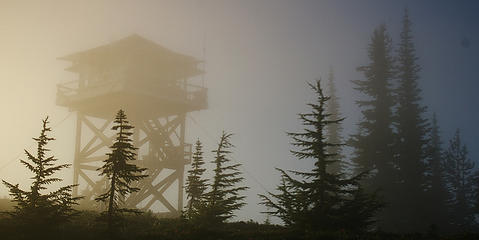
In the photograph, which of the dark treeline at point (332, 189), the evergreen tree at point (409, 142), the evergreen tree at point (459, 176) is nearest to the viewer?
the dark treeline at point (332, 189)

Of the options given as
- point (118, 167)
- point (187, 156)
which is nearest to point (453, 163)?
point (187, 156)

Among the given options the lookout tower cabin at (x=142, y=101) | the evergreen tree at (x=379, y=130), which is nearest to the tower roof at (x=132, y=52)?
the lookout tower cabin at (x=142, y=101)

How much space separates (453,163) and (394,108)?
34.7ft

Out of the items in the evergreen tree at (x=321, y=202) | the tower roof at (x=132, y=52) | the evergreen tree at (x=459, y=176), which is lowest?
the evergreen tree at (x=321, y=202)

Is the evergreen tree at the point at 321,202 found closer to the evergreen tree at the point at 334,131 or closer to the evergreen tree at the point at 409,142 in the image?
the evergreen tree at the point at 409,142

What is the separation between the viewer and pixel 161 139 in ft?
134

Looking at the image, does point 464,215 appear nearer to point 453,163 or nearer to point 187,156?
point 453,163

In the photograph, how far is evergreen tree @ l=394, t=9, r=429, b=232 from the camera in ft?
117

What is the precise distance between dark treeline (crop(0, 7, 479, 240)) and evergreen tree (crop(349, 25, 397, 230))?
0.08 meters

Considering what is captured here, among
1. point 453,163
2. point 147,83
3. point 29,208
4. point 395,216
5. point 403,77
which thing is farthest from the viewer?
point 453,163

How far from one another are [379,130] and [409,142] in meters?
2.41

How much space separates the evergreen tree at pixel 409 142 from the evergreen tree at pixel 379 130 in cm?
72

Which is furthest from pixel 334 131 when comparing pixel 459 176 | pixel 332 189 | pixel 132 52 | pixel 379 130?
pixel 332 189

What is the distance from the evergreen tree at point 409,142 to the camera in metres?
35.5
